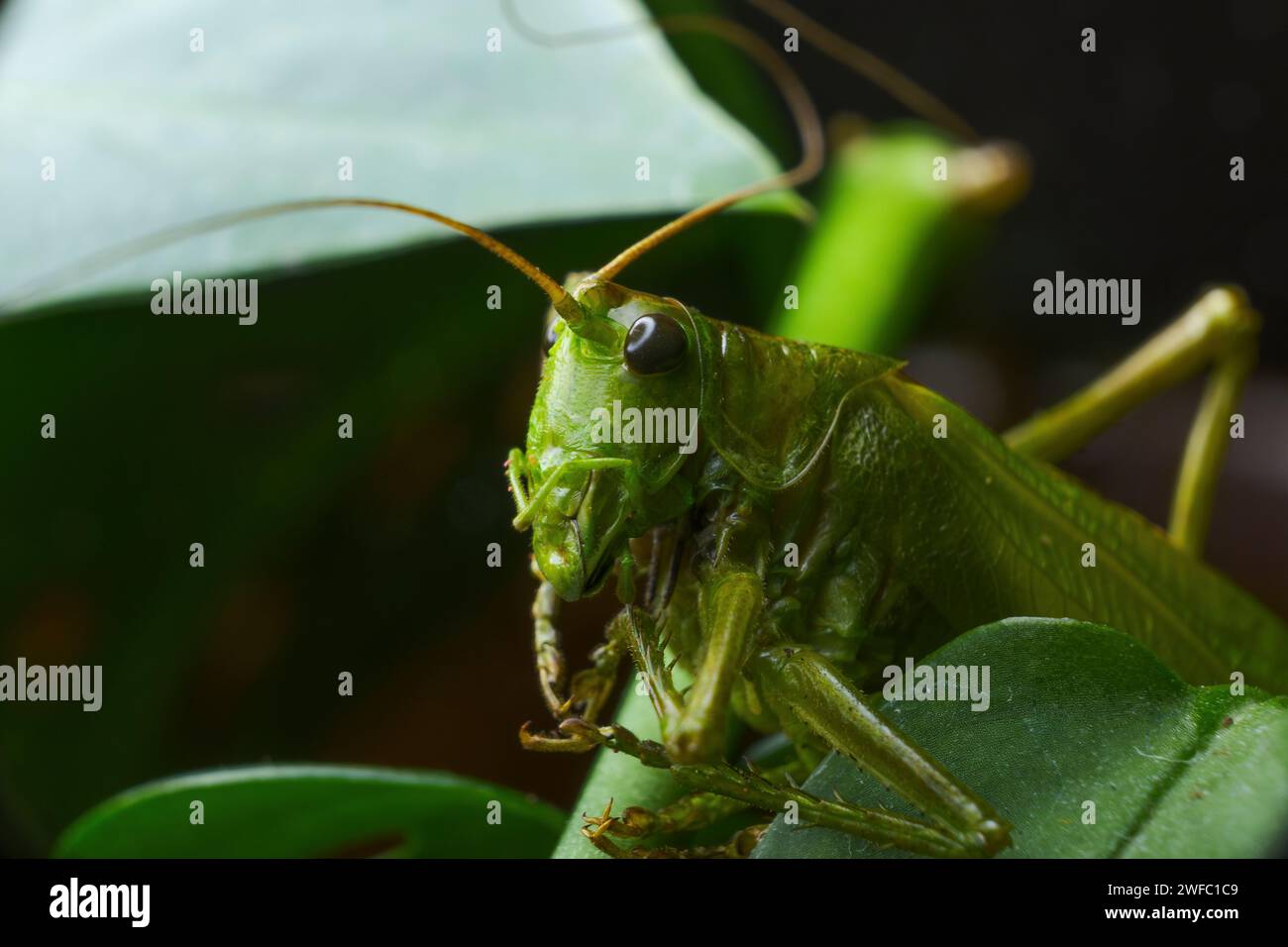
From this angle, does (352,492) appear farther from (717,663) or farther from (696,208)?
(717,663)

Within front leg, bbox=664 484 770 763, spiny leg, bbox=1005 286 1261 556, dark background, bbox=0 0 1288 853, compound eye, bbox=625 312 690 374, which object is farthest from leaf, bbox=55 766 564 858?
spiny leg, bbox=1005 286 1261 556

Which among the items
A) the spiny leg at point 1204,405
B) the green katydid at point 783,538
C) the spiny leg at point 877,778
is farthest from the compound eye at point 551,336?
the spiny leg at point 1204,405

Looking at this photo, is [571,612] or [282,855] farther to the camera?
[571,612]

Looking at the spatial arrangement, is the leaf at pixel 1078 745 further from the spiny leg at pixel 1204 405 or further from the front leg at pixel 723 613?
the spiny leg at pixel 1204 405

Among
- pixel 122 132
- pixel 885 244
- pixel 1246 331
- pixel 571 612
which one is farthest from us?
pixel 571 612

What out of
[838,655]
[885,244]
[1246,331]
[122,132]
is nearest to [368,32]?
[122,132]

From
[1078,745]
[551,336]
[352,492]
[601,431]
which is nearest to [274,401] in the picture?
[352,492]

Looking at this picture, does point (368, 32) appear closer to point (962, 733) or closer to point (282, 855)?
point (282, 855)
